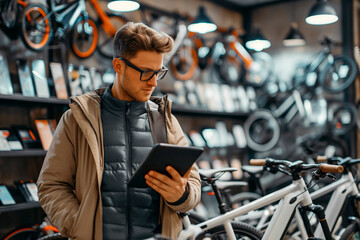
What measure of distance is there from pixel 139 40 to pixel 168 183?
1.84 ft

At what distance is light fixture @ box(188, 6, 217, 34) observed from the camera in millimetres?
5227

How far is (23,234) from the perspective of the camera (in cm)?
378

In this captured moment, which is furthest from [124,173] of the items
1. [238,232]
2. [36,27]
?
[36,27]

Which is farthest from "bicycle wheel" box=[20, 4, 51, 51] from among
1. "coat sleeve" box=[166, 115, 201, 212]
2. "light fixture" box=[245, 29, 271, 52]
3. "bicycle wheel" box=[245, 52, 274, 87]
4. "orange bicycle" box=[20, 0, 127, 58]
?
"bicycle wheel" box=[245, 52, 274, 87]

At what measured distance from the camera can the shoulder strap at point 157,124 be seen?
183cm

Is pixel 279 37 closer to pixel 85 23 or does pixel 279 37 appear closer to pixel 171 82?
pixel 171 82

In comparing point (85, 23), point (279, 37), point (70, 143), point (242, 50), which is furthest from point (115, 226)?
point (279, 37)

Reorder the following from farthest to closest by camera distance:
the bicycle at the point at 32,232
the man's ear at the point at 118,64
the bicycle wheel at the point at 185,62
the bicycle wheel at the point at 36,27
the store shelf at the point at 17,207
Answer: the bicycle wheel at the point at 185,62 < the bicycle wheel at the point at 36,27 < the bicycle at the point at 32,232 < the store shelf at the point at 17,207 < the man's ear at the point at 118,64

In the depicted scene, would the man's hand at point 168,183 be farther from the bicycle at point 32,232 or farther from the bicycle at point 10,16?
the bicycle at point 10,16

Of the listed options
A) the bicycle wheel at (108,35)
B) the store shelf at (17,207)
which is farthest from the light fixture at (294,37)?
the store shelf at (17,207)

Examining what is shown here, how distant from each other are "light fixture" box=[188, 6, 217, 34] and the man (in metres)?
3.58

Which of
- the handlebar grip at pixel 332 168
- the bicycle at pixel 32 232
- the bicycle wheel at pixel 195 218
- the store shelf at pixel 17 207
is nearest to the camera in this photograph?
the handlebar grip at pixel 332 168

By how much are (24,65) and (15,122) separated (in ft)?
1.73

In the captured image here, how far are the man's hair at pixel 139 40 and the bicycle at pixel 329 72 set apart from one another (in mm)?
4919
